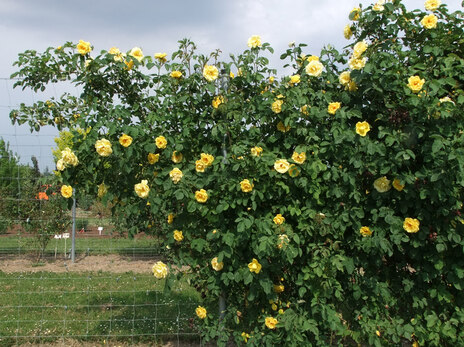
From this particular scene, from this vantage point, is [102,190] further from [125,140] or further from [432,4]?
[432,4]

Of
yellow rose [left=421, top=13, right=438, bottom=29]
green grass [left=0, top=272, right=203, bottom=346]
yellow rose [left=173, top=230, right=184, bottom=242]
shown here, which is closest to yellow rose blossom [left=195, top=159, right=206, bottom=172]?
yellow rose [left=173, top=230, right=184, bottom=242]

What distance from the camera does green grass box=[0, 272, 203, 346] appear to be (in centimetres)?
379

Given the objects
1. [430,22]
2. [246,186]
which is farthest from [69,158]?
[430,22]

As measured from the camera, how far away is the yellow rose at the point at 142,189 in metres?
2.57

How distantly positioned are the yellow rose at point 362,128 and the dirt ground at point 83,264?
205 inches

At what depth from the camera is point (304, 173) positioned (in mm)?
2510

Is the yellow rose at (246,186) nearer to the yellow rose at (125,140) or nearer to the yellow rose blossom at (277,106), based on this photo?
the yellow rose blossom at (277,106)

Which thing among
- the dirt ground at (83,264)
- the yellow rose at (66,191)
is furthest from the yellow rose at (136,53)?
the dirt ground at (83,264)

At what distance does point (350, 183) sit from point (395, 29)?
939mm

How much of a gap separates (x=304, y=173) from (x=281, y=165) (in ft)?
0.55

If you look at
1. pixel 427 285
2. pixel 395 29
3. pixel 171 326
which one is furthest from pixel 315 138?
pixel 171 326

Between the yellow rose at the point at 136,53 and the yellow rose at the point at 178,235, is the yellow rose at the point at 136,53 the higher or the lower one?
the higher one

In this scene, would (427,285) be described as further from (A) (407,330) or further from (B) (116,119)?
(B) (116,119)

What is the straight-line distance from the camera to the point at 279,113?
8.35 ft
